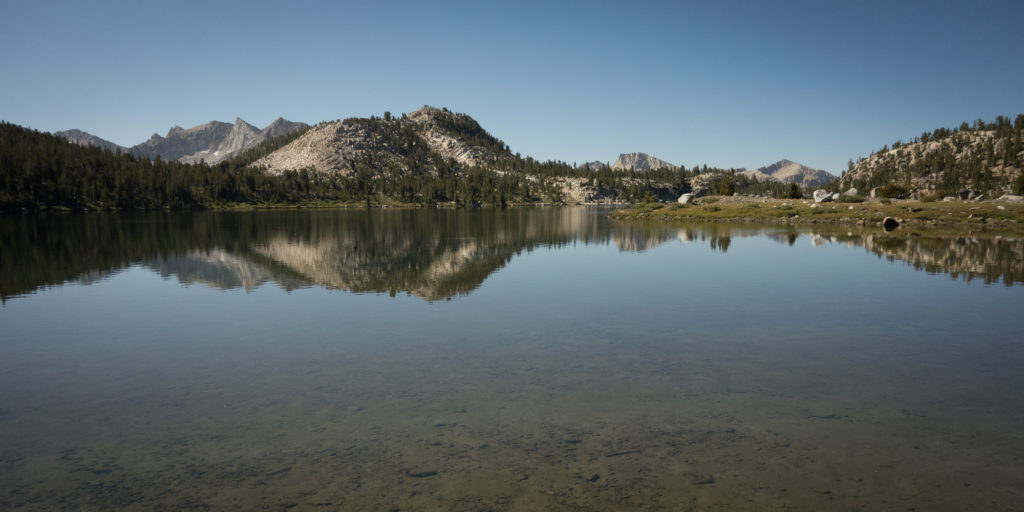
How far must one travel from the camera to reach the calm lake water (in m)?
8.10

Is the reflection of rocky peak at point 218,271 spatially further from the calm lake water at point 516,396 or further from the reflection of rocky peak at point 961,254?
the reflection of rocky peak at point 961,254

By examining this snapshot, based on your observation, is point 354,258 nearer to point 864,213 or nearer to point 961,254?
point 961,254

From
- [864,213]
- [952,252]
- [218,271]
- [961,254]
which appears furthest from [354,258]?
[864,213]

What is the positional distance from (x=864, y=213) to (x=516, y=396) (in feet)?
280

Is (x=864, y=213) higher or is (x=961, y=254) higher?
(x=864, y=213)

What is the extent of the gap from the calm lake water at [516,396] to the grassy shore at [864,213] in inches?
2059

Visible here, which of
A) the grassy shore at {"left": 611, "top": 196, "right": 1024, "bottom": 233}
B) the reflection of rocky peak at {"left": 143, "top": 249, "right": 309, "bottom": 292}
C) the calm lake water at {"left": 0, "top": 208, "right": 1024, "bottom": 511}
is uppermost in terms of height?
the grassy shore at {"left": 611, "top": 196, "right": 1024, "bottom": 233}

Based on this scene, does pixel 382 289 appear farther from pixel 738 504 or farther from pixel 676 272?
pixel 738 504

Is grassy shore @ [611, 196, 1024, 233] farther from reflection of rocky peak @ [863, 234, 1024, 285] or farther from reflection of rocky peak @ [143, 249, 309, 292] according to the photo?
reflection of rocky peak @ [143, 249, 309, 292]

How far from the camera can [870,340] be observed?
16.6 m

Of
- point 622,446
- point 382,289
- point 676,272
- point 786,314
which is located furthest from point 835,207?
point 622,446

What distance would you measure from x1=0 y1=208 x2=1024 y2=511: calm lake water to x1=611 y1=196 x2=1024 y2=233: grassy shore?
2059 inches

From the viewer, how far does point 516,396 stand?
38.8 feet

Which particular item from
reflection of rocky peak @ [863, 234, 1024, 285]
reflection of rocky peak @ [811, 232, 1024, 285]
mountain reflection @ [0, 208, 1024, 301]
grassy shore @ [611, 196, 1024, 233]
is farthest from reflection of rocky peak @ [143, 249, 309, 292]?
grassy shore @ [611, 196, 1024, 233]
